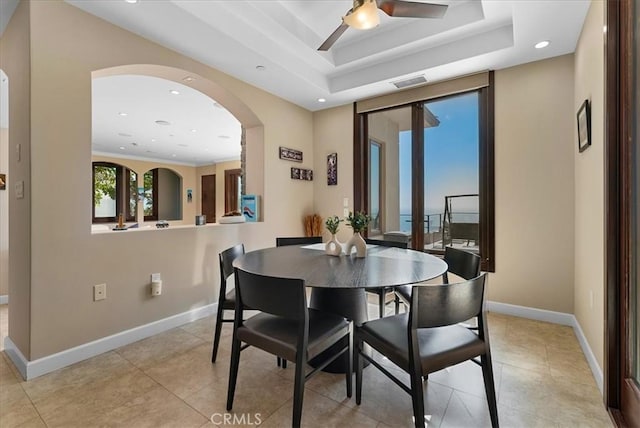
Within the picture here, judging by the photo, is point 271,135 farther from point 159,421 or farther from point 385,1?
point 159,421

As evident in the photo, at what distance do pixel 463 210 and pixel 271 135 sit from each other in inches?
99.0

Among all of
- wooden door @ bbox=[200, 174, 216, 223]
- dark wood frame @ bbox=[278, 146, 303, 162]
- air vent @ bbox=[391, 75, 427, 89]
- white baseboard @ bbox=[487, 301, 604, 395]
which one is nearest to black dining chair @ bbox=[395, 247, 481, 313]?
white baseboard @ bbox=[487, 301, 604, 395]

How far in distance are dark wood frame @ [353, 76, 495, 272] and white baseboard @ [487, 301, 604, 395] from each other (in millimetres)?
409

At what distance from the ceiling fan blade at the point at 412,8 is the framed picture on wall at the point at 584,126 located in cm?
127

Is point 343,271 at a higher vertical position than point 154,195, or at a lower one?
lower

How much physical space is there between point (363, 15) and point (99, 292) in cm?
273

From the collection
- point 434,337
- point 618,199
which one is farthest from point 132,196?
point 618,199

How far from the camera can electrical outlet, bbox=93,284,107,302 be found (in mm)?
2254

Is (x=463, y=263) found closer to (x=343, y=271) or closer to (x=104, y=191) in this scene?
(x=343, y=271)

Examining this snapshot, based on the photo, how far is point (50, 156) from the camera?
2.03 meters

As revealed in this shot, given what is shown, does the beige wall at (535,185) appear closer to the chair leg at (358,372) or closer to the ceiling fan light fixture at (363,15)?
the ceiling fan light fixture at (363,15)

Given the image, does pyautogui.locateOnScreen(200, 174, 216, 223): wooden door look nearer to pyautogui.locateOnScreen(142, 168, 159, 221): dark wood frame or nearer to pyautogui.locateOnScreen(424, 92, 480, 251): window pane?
pyautogui.locateOnScreen(142, 168, 159, 221): dark wood frame

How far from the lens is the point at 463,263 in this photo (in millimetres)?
2102

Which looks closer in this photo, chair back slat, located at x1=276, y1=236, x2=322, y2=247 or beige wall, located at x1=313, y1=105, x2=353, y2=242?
chair back slat, located at x1=276, y1=236, x2=322, y2=247
